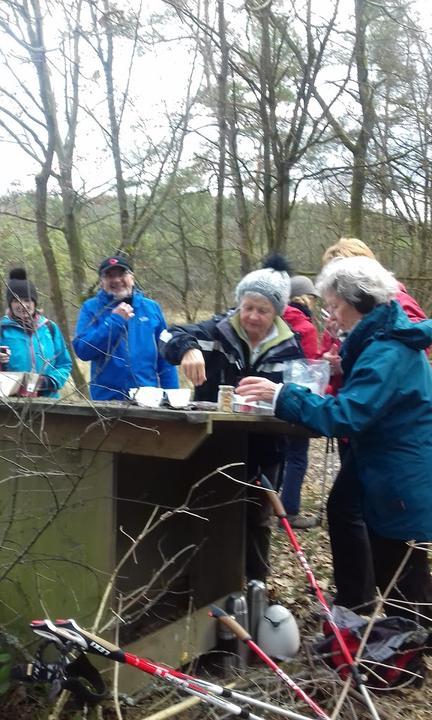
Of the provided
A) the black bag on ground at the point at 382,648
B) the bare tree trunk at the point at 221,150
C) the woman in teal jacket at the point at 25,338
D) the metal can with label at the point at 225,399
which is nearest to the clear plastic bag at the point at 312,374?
the metal can with label at the point at 225,399

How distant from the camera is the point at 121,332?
14.4ft

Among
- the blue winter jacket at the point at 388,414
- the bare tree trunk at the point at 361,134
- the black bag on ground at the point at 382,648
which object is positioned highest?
the bare tree trunk at the point at 361,134

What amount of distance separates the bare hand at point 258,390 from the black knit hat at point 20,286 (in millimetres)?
2018

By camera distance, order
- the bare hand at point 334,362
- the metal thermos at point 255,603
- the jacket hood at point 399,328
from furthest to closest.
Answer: the bare hand at point 334,362
the metal thermos at point 255,603
the jacket hood at point 399,328

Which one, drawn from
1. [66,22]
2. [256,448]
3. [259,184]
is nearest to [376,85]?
[259,184]

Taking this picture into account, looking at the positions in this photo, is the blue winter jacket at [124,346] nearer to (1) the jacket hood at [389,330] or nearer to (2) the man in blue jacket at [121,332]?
(2) the man in blue jacket at [121,332]

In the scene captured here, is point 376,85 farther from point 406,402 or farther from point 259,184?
point 406,402

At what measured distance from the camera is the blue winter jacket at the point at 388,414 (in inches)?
108

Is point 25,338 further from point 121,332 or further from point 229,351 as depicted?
point 229,351

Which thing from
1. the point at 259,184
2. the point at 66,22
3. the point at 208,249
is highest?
the point at 66,22

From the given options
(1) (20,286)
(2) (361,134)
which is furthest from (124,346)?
(2) (361,134)

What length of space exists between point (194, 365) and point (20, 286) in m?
2.00

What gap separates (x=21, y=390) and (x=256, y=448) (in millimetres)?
1360

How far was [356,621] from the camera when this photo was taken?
2977 mm
